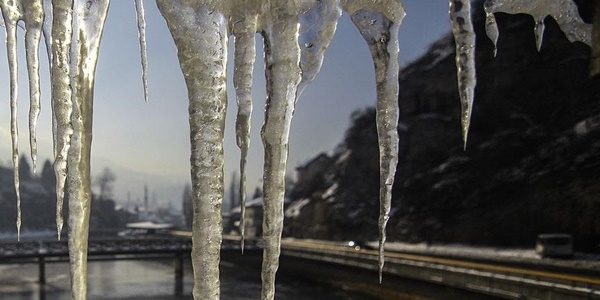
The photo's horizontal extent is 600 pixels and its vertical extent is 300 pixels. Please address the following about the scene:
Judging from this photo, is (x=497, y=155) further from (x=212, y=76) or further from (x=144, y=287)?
(x=212, y=76)

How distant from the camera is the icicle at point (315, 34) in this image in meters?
3.06

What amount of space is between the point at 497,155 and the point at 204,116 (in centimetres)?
3098

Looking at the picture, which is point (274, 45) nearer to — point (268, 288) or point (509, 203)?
point (268, 288)

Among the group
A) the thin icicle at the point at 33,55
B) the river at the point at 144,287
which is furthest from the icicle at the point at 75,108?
the river at the point at 144,287

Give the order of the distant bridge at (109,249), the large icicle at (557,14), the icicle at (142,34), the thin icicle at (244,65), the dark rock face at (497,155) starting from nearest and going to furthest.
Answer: the thin icicle at (244,65)
the icicle at (142,34)
the large icicle at (557,14)
the dark rock face at (497,155)
the distant bridge at (109,249)

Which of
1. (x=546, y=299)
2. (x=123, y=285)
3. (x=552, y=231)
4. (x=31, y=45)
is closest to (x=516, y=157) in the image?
(x=552, y=231)

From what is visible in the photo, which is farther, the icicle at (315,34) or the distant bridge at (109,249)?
the distant bridge at (109,249)

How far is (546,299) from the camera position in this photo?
40.3 feet

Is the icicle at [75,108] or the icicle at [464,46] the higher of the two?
the icicle at [464,46]

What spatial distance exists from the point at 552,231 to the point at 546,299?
13.4 metres

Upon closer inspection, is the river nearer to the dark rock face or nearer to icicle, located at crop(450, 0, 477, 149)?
the dark rock face

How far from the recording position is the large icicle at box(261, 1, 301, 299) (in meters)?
2.81

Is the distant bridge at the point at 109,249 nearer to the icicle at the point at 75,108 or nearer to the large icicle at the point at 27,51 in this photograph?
the large icicle at the point at 27,51

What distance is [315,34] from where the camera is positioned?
122 inches
